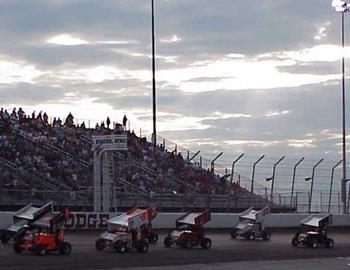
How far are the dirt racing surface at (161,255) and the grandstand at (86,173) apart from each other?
3.75 m

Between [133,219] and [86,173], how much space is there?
1508 centimetres

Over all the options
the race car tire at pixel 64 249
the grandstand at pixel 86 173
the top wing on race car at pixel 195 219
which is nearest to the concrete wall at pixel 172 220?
the grandstand at pixel 86 173

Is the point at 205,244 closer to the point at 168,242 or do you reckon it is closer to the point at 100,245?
the point at 168,242

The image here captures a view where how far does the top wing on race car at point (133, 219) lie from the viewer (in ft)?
90.1

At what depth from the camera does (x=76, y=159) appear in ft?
141

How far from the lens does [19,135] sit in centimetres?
4209

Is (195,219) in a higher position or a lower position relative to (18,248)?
higher

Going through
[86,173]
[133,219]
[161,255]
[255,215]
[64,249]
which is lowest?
[161,255]

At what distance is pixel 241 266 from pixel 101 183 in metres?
13.6

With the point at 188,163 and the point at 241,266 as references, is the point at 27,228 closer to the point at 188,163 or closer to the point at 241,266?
the point at 241,266

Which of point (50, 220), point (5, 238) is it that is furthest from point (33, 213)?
point (5, 238)

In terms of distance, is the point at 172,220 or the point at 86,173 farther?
the point at 86,173

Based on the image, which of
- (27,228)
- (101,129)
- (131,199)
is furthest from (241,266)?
(101,129)

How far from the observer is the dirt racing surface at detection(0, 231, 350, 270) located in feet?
74.7
